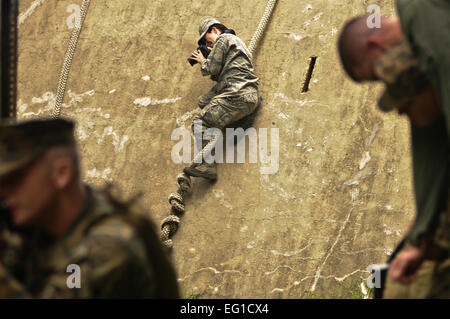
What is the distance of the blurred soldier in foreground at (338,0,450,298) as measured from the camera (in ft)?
10.2

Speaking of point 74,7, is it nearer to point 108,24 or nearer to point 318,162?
point 108,24

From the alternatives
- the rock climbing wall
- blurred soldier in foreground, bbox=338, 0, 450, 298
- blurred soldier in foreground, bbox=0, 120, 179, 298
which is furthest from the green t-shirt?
the rock climbing wall

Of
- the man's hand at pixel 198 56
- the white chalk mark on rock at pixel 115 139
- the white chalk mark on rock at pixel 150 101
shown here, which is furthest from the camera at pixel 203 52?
the white chalk mark on rock at pixel 115 139

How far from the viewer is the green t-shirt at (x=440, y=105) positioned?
3.08 meters

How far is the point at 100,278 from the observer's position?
3.10 m

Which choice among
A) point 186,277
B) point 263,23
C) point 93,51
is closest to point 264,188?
point 186,277

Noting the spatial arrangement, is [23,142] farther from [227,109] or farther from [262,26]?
[262,26]

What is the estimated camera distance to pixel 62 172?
3.15 m

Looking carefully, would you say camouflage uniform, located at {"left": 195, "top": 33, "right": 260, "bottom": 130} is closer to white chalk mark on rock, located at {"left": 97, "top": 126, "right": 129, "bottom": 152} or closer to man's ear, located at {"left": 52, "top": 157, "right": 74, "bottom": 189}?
white chalk mark on rock, located at {"left": 97, "top": 126, "right": 129, "bottom": 152}

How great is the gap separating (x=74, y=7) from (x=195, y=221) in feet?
7.49

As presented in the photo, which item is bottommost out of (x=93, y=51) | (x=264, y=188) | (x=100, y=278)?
(x=264, y=188)

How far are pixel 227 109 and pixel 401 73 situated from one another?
379cm

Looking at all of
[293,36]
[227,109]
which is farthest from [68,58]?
[293,36]

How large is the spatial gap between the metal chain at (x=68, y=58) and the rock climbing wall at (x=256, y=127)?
71 mm
